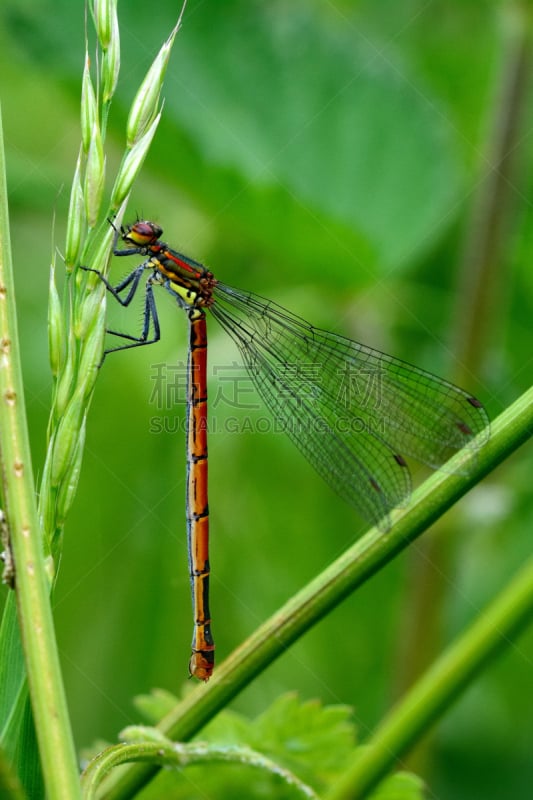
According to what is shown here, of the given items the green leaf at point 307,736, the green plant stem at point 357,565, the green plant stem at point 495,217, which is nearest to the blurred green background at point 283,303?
the green plant stem at point 495,217

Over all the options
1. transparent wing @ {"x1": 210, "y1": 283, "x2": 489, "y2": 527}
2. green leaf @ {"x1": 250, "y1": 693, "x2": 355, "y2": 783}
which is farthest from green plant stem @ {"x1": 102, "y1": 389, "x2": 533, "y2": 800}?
transparent wing @ {"x1": 210, "y1": 283, "x2": 489, "y2": 527}

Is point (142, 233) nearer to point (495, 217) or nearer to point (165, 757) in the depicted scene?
point (495, 217)

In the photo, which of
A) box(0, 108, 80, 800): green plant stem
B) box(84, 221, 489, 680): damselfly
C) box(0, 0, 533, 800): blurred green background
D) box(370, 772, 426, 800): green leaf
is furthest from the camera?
box(0, 0, 533, 800): blurred green background

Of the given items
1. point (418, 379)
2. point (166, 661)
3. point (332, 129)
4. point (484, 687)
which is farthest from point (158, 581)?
point (332, 129)

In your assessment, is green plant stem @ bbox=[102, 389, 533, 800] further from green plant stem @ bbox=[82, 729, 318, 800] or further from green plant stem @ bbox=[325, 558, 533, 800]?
green plant stem @ bbox=[325, 558, 533, 800]

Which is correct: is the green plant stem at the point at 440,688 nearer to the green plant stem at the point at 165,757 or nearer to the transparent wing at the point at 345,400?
the green plant stem at the point at 165,757

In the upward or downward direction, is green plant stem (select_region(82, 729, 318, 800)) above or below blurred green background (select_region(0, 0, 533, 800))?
below
